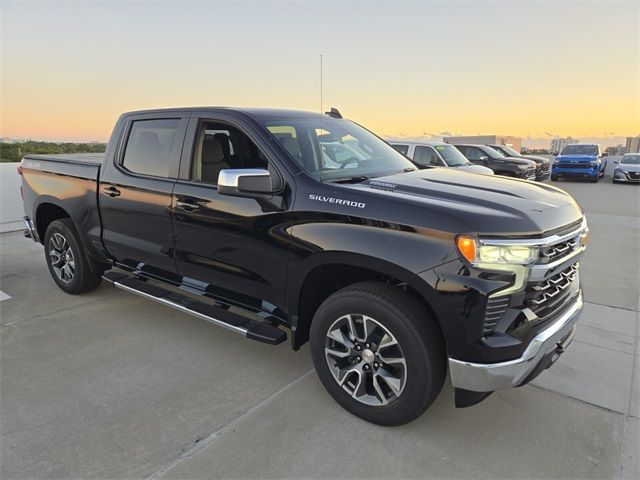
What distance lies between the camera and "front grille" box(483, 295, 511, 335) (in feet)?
7.42

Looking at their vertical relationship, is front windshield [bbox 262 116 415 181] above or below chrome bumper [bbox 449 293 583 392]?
above

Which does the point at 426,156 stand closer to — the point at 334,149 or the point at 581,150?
the point at 334,149

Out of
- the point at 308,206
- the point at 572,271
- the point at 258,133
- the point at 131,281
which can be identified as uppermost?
the point at 258,133

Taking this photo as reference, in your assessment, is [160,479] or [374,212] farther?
[374,212]

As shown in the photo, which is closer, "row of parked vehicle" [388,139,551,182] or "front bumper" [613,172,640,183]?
"row of parked vehicle" [388,139,551,182]

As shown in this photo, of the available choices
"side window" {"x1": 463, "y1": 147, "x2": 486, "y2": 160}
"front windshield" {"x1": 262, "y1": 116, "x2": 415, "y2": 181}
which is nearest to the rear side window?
"front windshield" {"x1": 262, "y1": 116, "x2": 415, "y2": 181}

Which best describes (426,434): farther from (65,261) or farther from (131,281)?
(65,261)

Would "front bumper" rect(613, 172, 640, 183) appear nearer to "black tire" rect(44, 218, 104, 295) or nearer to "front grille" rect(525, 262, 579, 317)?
"front grille" rect(525, 262, 579, 317)

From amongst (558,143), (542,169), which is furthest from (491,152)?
(558,143)

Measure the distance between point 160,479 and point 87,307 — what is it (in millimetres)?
2776

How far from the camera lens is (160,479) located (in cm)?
228

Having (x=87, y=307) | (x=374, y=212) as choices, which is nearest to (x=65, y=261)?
(x=87, y=307)

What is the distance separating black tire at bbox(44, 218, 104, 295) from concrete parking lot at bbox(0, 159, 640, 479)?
0.61 m

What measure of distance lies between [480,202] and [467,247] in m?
0.41
